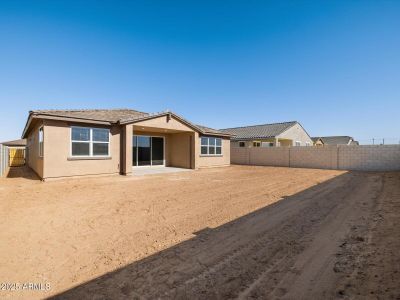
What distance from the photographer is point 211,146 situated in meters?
20.1

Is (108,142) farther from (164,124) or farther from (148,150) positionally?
(148,150)

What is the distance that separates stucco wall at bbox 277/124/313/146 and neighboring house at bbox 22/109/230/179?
1381cm

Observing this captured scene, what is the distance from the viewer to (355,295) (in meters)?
2.49

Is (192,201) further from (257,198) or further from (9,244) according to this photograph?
(9,244)

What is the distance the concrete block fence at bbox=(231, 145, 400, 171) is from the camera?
16781 mm

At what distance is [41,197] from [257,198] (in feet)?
25.5

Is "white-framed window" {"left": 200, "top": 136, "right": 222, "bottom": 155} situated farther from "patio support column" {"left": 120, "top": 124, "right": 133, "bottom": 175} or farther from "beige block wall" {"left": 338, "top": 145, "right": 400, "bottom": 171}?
"beige block wall" {"left": 338, "top": 145, "right": 400, "bottom": 171}

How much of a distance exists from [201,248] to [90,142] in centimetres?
1092

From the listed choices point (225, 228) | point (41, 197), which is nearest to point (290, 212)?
point (225, 228)

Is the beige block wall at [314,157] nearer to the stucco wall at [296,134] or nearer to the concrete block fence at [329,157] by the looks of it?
the concrete block fence at [329,157]

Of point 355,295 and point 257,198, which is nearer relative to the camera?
point 355,295

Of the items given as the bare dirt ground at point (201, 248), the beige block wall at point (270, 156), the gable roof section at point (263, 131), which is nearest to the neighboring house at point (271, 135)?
the gable roof section at point (263, 131)

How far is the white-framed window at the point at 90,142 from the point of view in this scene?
1180cm

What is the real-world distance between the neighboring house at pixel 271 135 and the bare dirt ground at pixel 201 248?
21130mm
